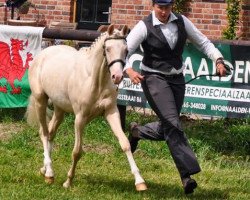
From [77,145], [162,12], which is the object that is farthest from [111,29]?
[77,145]

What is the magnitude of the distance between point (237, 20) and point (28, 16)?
15.3 ft

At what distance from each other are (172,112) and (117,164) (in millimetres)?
2074

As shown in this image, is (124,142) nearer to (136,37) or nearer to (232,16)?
(136,37)

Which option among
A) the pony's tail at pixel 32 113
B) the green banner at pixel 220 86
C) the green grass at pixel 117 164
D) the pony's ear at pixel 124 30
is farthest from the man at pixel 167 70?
the green banner at pixel 220 86

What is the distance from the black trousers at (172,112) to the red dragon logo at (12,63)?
4217mm

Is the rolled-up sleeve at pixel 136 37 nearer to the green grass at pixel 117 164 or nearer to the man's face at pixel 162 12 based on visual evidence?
the man's face at pixel 162 12

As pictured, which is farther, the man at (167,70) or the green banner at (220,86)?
the green banner at (220,86)

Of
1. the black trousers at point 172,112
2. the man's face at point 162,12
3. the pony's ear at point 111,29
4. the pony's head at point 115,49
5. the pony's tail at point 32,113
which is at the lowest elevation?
the pony's tail at point 32,113

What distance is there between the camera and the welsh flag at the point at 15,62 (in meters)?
11.7

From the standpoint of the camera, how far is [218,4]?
13.9 m

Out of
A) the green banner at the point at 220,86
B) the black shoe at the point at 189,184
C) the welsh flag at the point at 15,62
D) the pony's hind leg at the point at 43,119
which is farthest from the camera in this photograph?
the welsh flag at the point at 15,62

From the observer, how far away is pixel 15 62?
11.7 meters

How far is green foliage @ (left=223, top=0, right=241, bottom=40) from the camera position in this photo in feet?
43.4

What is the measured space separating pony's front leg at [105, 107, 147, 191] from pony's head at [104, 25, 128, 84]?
0.64 m
